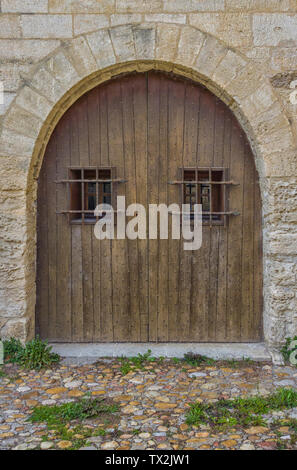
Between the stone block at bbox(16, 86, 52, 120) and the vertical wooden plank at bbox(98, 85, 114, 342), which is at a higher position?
the stone block at bbox(16, 86, 52, 120)

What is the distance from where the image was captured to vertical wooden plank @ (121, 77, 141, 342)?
146 inches

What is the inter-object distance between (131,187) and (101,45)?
3.96 ft

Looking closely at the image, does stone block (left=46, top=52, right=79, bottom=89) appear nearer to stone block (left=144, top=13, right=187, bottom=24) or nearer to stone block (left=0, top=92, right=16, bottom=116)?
stone block (left=0, top=92, right=16, bottom=116)

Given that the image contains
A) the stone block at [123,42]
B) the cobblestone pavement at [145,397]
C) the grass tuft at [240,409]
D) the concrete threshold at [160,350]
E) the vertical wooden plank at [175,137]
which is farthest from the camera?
the vertical wooden plank at [175,137]

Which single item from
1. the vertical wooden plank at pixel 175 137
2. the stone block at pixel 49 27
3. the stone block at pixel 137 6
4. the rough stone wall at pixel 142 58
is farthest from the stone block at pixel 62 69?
the vertical wooden plank at pixel 175 137

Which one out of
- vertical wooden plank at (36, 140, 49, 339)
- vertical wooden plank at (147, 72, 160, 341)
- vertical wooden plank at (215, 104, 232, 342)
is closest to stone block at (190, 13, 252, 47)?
vertical wooden plank at (147, 72, 160, 341)

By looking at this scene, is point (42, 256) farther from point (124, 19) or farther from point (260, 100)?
point (260, 100)

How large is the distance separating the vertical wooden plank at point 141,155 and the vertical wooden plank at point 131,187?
0.03m

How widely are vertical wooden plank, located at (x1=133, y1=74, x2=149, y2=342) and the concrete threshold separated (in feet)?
1.12

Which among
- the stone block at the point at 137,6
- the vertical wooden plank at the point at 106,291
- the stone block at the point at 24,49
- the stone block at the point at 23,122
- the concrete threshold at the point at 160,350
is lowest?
the concrete threshold at the point at 160,350

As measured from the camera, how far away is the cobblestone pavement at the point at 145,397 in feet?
7.59

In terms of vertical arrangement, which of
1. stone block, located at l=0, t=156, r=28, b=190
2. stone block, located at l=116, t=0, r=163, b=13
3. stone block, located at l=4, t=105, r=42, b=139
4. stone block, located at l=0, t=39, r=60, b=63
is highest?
stone block, located at l=116, t=0, r=163, b=13

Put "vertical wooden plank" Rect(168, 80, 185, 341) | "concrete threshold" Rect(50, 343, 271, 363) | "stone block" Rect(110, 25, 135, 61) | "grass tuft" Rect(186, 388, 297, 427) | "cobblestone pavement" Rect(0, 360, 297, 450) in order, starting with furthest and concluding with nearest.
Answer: "vertical wooden plank" Rect(168, 80, 185, 341) → "concrete threshold" Rect(50, 343, 271, 363) → "stone block" Rect(110, 25, 135, 61) → "grass tuft" Rect(186, 388, 297, 427) → "cobblestone pavement" Rect(0, 360, 297, 450)

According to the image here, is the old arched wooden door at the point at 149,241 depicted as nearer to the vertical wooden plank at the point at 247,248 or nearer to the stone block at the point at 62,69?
the vertical wooden plank at the point at 247,248
